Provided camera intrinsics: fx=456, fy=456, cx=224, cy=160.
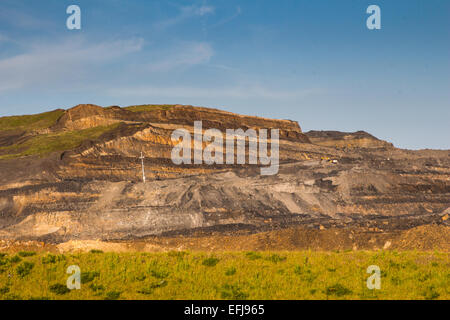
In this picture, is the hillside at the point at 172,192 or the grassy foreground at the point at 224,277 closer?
the grassy foreground at the point at 224,277

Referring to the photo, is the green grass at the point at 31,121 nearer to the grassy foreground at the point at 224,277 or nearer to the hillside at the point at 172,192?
the hillside at the point at 172,192

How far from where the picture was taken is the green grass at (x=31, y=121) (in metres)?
90.8

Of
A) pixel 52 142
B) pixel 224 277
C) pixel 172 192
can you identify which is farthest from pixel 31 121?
pixel 224 277

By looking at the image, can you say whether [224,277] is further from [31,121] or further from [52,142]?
[31,121]

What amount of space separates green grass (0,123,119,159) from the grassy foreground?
173 ft

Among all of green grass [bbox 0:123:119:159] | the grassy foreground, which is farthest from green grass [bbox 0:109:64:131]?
the grassy foreground

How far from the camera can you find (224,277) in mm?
11203

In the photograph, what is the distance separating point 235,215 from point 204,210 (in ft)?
9.20

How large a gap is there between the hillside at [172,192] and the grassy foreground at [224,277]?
1756cm

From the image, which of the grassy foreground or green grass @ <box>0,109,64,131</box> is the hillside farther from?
the grassy foreground

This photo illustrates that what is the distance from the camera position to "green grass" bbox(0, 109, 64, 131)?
298 ft

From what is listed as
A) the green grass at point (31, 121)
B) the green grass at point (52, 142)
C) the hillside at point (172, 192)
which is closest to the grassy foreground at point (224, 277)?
the hillside at point (172, 192)

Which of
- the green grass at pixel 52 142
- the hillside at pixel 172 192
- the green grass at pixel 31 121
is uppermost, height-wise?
the green grass at pixel 31 121

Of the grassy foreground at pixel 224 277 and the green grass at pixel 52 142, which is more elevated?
the green grass at pixel 52 142
